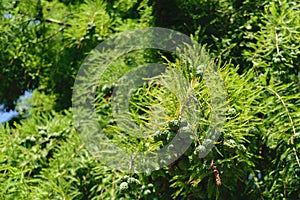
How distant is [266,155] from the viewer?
106cm

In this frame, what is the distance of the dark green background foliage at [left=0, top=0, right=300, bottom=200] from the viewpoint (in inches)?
32.4

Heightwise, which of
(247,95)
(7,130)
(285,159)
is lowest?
(7,130)

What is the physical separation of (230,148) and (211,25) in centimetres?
52

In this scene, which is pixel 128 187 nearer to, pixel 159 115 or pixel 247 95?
pixel 159 115

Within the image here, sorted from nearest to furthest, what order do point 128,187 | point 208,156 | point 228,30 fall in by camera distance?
point 208,156 < point 128,187 < point 228,30

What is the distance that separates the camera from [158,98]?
2.64ft

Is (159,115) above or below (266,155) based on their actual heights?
above

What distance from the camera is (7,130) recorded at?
4.08 feet

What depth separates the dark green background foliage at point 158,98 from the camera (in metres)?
0.82

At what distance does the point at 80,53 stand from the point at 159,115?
2.17ft

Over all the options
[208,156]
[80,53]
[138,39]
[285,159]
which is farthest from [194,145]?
[80,53]

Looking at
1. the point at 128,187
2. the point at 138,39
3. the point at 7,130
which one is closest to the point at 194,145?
the point at 128,187

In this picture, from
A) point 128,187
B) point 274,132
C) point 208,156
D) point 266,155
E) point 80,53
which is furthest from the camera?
point 80,53

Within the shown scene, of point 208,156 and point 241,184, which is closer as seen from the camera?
point 208,156
